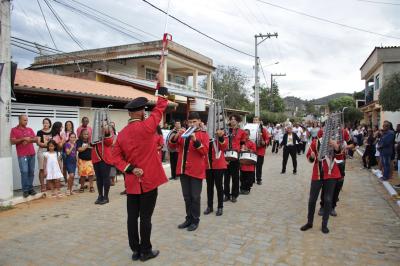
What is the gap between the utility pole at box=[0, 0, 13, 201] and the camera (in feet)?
22.8

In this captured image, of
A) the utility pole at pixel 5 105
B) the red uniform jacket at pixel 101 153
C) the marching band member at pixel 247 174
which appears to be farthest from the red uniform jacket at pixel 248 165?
the utility pole at pixel 5 105

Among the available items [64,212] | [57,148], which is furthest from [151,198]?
[57,148]

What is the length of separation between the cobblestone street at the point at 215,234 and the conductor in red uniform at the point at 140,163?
1.49 feet

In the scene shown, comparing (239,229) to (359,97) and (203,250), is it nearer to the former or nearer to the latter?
(203,250)

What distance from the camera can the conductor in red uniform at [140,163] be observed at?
12.9 feet

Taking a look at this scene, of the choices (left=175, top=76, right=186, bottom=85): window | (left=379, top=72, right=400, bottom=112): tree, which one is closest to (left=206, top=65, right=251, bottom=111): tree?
(left=175, top=76, right=186, bottom=85): window

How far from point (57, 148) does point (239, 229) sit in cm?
498

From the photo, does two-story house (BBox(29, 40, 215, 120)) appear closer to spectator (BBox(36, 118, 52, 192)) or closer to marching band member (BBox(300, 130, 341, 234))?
spectator (BBox(36, 118, 52, 192))

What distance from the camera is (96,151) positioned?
713 cm

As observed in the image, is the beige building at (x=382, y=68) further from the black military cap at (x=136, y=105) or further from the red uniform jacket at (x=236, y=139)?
the black military cap at (x=136, y=105)

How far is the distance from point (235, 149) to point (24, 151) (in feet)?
15.5

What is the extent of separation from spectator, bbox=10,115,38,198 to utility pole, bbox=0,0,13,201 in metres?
0.21

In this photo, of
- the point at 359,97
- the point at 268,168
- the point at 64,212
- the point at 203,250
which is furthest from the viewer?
the point at 359,97

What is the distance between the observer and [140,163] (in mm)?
3992
